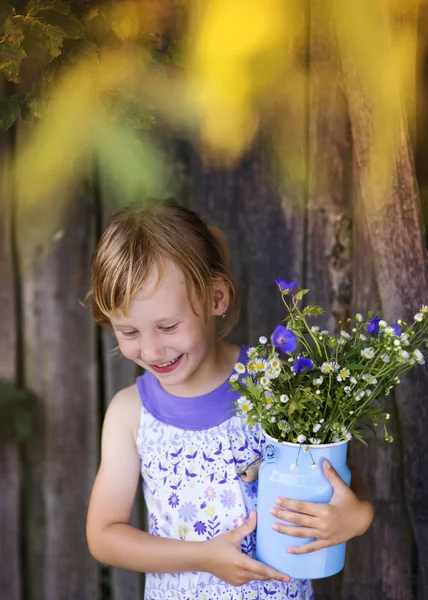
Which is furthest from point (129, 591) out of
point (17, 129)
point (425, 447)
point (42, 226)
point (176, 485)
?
point (17, 129)

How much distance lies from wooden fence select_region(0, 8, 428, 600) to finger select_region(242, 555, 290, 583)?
640 millimetres

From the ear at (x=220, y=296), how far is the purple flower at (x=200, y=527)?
17.3 inches

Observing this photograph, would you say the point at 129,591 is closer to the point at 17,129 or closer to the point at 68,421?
the point at 68,421

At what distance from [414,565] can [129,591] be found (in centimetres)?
81

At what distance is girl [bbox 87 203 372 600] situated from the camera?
1.38 metres

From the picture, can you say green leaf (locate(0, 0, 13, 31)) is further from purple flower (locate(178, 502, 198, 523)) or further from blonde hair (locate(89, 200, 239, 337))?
purple flower (locate(178, 502, 198, 523))

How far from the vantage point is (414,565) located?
1915 mm

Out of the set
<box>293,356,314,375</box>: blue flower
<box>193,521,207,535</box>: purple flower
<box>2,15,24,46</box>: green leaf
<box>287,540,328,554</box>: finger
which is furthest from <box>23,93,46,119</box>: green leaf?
<box>287,540,328,554</box>: finger

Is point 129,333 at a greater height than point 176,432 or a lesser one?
greater

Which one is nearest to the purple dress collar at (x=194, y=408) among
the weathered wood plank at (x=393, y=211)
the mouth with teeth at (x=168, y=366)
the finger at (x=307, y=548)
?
the mouth with teeth at (x=168, y=366)

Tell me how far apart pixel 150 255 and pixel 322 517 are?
1.93 feet

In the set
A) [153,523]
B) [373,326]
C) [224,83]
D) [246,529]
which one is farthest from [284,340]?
[224,83]

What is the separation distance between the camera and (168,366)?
1436 mm

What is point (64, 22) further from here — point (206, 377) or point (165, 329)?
point (206, 377)
